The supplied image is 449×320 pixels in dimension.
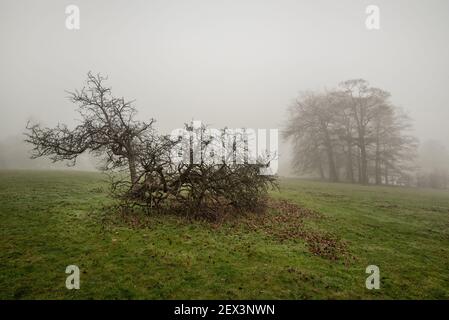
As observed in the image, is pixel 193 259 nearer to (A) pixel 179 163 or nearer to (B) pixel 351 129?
(A) pixel 179 163

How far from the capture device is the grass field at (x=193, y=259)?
6.73 metres

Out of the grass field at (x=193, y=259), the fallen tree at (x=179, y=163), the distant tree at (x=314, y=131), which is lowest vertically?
the grass field at (x=193, y=259)

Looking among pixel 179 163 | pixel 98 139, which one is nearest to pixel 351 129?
pixel 179 163

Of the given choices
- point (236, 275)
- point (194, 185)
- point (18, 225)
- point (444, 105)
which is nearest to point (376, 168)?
point (194, 185)

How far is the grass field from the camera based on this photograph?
6.73 meters

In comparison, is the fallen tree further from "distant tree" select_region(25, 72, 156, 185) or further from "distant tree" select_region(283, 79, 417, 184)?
"distant tree" select_region(283, 79, 417, 184)

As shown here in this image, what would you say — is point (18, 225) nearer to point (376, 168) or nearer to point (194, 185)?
point (194, 185)

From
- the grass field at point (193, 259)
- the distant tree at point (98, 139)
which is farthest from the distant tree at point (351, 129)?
the distant tree at point (98, 139)

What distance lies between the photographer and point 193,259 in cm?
836

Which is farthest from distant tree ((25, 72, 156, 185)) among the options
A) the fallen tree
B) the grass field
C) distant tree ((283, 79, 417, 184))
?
distant tree ((283, 79, 417, 184))

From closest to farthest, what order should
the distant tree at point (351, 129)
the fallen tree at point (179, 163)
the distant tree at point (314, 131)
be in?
the fallen tree at point (179, 163)
the distant tree at point (351, 129)
the distant tree at point (314, 131)

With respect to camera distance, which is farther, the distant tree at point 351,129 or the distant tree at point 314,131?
the distant tree at point 314,131

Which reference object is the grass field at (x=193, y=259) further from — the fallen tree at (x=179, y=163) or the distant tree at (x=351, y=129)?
the distant tree at (x=351, y=129)

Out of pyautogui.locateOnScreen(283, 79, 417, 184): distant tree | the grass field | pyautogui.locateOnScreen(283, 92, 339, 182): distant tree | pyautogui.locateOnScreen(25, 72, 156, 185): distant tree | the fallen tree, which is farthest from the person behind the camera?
pyautogui.locateOnScreen(283, 92, 339, 182): distant tree
